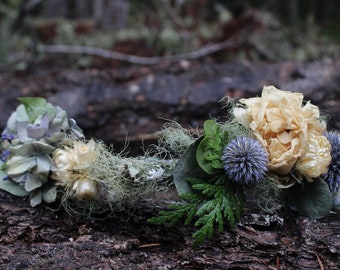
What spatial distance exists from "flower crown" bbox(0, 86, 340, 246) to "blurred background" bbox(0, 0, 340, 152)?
58 centimetres

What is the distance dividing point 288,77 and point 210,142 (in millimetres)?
1655

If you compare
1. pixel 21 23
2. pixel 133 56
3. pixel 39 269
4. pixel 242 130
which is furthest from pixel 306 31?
pixel 39 269

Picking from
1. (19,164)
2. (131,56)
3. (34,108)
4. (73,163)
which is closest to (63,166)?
(73,163)

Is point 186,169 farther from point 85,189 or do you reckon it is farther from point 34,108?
point 34,108

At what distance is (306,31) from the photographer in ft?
17.5

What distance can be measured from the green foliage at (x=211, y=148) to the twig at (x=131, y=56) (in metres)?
1.92

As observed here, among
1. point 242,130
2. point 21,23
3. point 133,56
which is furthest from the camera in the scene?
point 21,23

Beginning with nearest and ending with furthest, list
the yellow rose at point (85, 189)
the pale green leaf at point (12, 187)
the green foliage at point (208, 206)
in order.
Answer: the green foliage at point (208, 206), the yellow rose at point (85, 189), the pale green leaf at point (12, 187)

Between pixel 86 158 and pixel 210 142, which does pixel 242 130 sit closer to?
pixel 210 142

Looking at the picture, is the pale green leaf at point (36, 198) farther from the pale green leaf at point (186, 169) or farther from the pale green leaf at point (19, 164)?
the pale green leaf at point (186, 169)

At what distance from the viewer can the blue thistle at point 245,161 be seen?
1042 millimetres

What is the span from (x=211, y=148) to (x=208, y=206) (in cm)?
15

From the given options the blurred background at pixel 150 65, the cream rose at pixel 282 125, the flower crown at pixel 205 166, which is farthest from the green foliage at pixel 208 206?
the blurred background at pixel 150 65

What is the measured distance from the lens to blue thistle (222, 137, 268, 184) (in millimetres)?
1042
